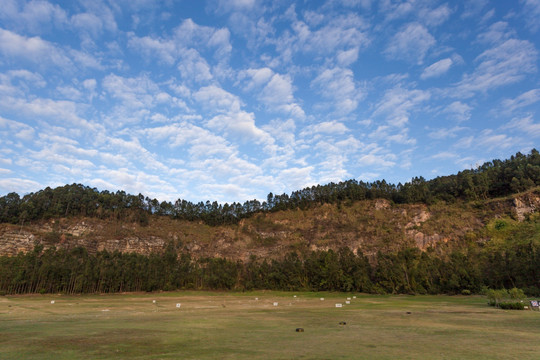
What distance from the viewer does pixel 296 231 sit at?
342 ft

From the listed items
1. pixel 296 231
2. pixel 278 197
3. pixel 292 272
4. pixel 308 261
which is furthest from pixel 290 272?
pixel 278 197

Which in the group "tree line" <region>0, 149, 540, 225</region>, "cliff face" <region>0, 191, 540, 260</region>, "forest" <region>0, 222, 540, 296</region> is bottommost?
"forest" <region>0, 222, 540, 296</region>

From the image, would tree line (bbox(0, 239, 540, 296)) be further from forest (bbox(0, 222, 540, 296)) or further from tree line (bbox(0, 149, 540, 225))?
tree line (bbox(0, 149, 540, 225))

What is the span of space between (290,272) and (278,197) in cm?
4816

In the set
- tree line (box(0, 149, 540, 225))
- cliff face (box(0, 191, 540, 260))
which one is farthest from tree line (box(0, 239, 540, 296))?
tree line (box(0, 149, 540, 225))

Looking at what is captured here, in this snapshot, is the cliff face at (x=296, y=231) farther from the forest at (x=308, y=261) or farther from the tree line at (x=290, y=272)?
the tree line at (x=290, y=272)

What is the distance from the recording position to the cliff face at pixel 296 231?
80000 millimetres

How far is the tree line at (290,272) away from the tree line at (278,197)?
101ft

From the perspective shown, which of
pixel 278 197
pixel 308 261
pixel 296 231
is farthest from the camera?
pixel 278 197

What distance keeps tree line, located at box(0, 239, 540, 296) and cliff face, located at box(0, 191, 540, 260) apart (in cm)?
856

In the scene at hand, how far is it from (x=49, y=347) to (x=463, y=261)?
67986 mm

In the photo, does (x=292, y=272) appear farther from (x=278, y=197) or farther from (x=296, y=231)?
(x=278, y=197)

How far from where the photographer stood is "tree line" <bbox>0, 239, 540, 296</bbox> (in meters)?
53.5

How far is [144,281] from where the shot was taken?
7538cm
